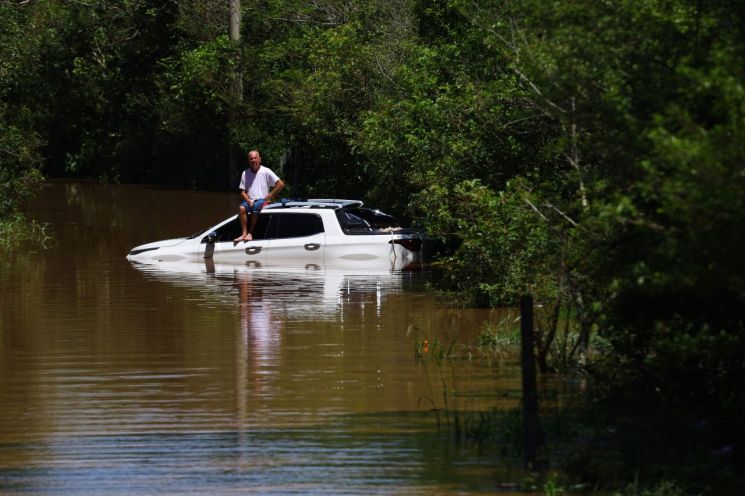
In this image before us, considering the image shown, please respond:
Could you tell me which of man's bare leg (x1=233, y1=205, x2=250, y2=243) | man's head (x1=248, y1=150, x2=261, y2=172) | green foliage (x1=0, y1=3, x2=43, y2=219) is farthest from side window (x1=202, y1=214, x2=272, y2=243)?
green foliage (x1=0, y1=3, x2=43, y2=219)

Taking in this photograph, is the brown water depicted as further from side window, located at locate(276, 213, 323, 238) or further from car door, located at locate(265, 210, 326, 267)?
side window, located at locate(276, 213, 323, 238)

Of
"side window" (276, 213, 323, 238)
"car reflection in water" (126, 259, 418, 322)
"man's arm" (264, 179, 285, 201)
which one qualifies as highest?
"man's arm" (264, 179, 285, 201)

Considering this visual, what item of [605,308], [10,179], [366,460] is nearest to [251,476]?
[366,460]

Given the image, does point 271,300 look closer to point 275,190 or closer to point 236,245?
point 236,245

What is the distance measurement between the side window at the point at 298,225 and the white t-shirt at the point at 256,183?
1196 millimetres

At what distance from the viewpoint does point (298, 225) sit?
22.1m

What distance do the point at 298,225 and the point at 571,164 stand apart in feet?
33.8

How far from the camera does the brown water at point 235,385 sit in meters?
8.95

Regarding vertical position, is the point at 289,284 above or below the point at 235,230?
Answer: below

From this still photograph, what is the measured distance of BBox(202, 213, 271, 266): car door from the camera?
22141mm

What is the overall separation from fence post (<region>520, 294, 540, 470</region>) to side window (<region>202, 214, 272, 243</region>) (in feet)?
44.9

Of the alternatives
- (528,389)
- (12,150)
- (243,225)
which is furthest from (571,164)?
(12,150)

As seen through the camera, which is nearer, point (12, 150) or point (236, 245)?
point (236, 245)

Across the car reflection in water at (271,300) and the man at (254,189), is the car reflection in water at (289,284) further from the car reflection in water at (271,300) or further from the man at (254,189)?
the man at (254,189)
